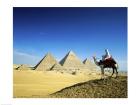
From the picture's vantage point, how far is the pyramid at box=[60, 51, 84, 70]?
3.24 m

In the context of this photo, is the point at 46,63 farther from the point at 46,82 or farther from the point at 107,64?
the point at 107,64

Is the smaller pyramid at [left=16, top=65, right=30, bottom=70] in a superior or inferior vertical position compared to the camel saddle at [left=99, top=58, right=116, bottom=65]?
inferior

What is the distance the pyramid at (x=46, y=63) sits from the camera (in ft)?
10.7

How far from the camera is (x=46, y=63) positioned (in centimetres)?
328

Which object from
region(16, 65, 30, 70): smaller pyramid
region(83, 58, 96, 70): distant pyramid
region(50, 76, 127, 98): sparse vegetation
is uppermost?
region(83, 58, 96, 70): distant pyramid

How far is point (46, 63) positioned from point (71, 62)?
0.21 meters

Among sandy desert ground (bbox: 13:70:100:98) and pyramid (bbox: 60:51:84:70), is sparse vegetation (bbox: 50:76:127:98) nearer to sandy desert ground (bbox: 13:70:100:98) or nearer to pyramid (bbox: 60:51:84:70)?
sandy desert ground (bbox: 13:70:100:98)

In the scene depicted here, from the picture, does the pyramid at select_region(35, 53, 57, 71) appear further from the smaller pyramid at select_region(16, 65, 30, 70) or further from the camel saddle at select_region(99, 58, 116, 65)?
the camel saddle at select_region(99, 58, 116, 65)

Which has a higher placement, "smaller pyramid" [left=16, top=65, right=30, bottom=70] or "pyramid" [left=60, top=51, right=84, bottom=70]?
"pyramid" [left=60, top=51, right=84, bottom=70]

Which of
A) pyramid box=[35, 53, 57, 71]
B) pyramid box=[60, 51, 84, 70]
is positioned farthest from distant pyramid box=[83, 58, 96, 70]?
pyramid box=[35, 53, 57, 71]

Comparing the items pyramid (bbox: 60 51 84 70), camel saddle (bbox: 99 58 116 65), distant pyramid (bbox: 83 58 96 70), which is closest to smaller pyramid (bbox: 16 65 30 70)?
pyramid (bbox: 60 51 84 70)

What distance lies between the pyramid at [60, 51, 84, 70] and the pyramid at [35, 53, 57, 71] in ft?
0.28

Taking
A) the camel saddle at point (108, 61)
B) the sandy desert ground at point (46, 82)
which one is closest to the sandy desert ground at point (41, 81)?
the sandy desert ground at point (46, 82)
